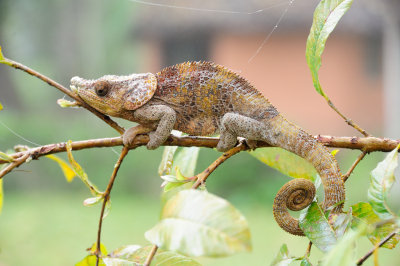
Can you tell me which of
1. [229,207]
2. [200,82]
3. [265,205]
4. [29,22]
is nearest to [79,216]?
[265,205]

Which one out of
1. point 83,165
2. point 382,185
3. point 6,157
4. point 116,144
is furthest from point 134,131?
point 83,165

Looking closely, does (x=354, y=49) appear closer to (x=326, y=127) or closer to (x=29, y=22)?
(x=326, y=127)

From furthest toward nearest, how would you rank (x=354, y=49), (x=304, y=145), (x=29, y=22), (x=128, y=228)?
1. (x=29, y=22)
2. (x=354, y=49)
3. (x=128, y=228)
4. (x=304, y=145)

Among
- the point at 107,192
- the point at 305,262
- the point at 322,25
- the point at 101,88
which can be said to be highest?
the point at 101,88

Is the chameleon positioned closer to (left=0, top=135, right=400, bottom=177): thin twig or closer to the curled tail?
the curled tail

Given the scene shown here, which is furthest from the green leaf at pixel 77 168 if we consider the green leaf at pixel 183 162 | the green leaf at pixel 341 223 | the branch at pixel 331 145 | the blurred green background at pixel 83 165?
the blurred green background at pixel 83 165

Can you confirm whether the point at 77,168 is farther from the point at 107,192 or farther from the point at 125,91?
the point at 125,91

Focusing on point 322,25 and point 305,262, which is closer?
point 305,262

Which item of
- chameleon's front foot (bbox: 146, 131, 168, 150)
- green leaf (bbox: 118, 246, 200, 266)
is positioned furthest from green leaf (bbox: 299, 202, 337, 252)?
chameleon's front foot (bbox: 146, 131, 168, 150)
